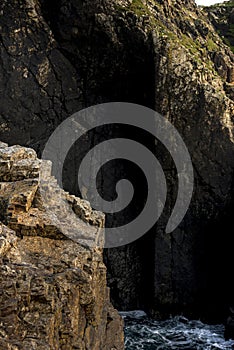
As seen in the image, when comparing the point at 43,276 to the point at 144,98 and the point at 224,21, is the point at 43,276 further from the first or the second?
the point at 224,21

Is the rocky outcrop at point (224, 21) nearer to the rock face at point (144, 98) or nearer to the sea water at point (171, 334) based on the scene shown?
the rock face at point (144, 98)

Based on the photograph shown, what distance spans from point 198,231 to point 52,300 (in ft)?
105

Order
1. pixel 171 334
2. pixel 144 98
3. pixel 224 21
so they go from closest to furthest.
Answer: pixel 171 334 → pixel 144 98 → pixel 224 21

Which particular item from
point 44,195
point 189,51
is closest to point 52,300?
point 44,195

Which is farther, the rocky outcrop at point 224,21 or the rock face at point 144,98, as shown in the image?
the rocky outcrop at point 224,21

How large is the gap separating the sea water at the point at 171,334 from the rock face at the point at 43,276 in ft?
54.7

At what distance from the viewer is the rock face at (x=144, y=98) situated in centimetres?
4025

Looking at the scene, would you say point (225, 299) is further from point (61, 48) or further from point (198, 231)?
point (61, 48)

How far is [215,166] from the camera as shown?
1683 inches

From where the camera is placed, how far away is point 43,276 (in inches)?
541

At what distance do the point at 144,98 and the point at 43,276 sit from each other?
3161cm

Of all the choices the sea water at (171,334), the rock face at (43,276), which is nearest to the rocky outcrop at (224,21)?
the sea water at (171,334)

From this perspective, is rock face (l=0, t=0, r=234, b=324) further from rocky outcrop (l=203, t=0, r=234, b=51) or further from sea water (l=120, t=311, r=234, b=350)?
rocky outcrop (l=203, t=0, r=234, b=51)

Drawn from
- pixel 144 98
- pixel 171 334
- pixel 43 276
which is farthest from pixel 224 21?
pixel 43 276
